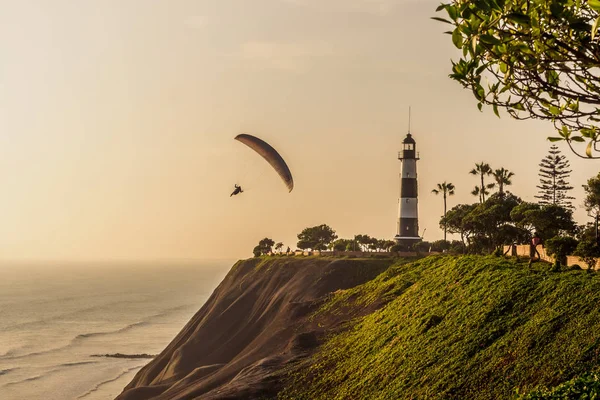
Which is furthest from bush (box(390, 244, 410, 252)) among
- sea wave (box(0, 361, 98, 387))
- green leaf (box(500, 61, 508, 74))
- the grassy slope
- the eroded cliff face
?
green leaf (box(500, 61, 508, 74))

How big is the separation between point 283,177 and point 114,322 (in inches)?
3821

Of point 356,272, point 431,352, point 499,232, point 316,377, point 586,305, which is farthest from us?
point 356,272

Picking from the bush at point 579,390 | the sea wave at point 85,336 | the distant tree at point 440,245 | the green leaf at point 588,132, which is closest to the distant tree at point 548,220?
the bush at point 579,390

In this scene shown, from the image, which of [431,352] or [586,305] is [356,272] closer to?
[431,352]

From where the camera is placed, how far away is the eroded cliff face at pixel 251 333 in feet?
158

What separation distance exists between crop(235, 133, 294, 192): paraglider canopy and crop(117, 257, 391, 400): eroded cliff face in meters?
11.3

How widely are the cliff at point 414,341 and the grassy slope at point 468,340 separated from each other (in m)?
0.07

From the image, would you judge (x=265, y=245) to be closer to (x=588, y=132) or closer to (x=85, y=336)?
(x=85, y=336)

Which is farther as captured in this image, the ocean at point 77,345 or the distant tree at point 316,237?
the distant tree at point 316,237

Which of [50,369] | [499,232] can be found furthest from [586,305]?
[50,369]

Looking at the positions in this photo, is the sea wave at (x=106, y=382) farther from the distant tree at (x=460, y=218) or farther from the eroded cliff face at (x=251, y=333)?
the distant tree at (x=460, y=218)

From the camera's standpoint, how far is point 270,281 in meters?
83.9

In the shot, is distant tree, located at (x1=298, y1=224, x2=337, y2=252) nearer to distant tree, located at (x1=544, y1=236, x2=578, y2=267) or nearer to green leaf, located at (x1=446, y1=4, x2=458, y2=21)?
distant tree, located at (x1=544, y1=236, x2=578, y2=267)

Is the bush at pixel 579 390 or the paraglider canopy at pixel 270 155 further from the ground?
the paraglider canopy at pixel 270 155
